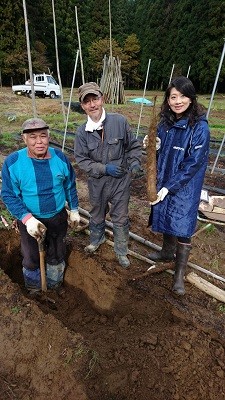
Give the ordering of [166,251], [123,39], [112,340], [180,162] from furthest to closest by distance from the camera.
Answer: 1. [123,39]
2. [166,251]
3. [180,162]
4. [112,340]

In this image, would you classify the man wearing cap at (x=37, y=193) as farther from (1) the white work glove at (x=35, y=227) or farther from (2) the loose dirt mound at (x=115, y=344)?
(2) the loose dirt mound at (x=115, y=344)

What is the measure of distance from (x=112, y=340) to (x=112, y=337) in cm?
4

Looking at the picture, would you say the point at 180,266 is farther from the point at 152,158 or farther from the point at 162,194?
the point at 152,158

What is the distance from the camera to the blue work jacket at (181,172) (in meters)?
2.24

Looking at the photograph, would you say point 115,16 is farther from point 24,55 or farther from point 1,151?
point 1,151

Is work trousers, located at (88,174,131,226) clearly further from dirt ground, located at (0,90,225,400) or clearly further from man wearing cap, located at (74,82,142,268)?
dirt ground, located at (0,90,225,400)

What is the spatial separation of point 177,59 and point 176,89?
27.3 meters

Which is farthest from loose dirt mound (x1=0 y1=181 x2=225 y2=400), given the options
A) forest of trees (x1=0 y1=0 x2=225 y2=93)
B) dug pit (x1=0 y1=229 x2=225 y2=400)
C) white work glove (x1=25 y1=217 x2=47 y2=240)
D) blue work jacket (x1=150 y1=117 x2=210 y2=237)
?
forest of trees (x1=0 y1=0 x2=225 y2=93)

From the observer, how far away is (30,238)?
249 centimetres

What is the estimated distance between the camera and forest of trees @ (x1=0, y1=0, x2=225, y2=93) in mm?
22469

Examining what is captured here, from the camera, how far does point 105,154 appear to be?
274 cm

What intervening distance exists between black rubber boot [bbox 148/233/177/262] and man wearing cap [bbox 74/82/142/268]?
1.45 ft

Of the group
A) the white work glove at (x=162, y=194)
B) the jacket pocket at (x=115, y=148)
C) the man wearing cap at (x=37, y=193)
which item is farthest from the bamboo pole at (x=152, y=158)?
the man wearing cap at (x=37, y=193)

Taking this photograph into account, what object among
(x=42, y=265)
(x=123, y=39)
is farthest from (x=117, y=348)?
(x=123, y=39)
